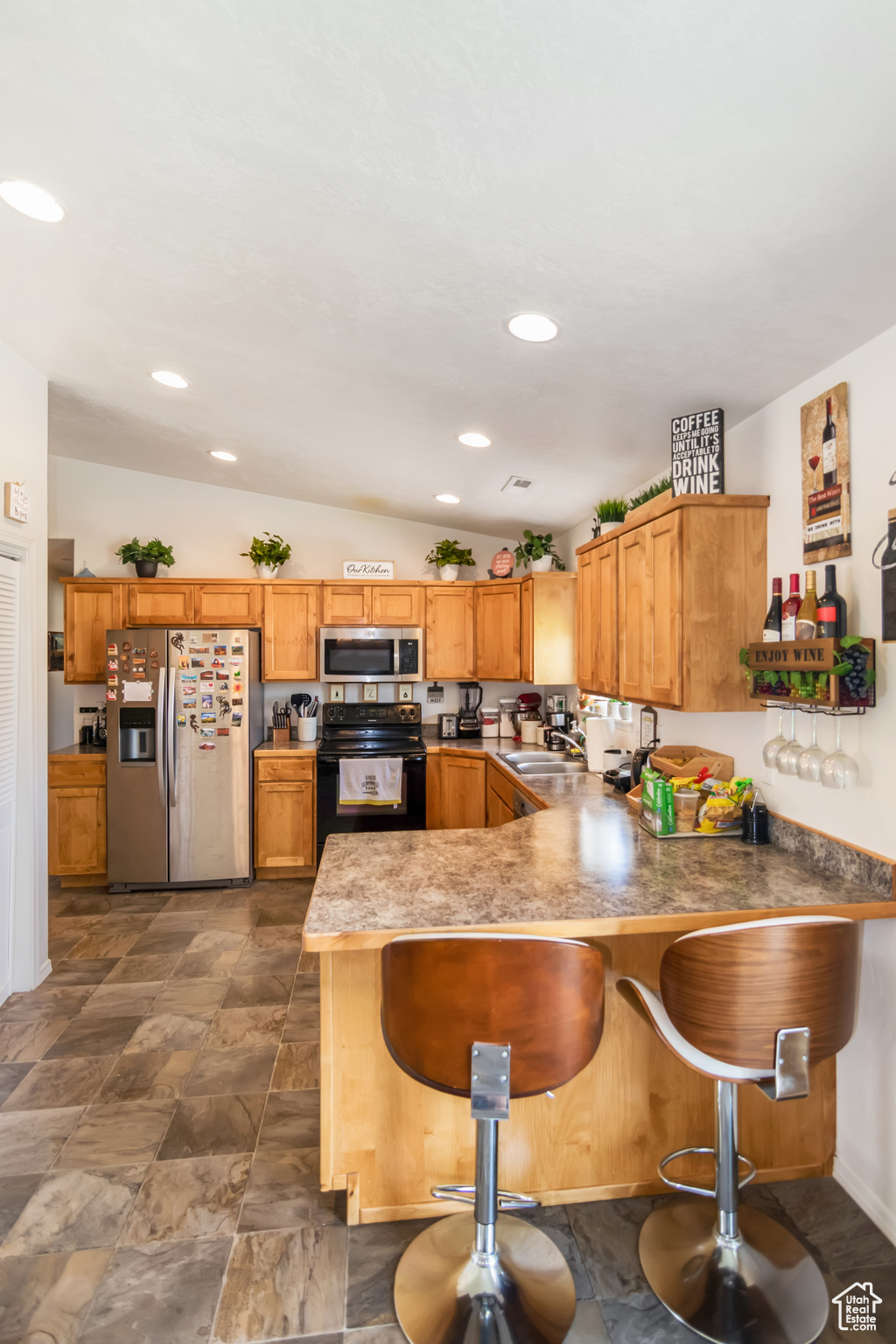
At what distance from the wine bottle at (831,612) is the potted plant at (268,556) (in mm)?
3739

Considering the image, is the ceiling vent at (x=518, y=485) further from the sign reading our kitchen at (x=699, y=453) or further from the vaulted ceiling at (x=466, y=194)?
the sign reading our kitchen at (x=699, y=453)

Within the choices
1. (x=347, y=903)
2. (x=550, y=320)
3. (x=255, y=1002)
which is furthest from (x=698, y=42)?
(x=255, y=1002)

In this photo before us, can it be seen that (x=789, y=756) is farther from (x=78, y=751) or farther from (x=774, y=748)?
(x=78, y=751)

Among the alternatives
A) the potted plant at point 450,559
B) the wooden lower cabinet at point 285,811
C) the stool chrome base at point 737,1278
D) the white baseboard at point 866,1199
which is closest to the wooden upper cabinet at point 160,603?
the wooden lower cabinet at point 285,811

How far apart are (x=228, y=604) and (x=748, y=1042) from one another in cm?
420

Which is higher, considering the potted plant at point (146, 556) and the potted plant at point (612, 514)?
the potted plant at point (146, 556)

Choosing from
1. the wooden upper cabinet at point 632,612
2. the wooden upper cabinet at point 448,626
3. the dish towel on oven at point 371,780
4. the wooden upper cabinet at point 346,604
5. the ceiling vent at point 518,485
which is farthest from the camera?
the wooden upper cabinet at point 448,626

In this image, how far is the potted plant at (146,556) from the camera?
462 cm

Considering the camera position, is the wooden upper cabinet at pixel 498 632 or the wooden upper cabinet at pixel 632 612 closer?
the wooden upper cabinet at pixel 632 612

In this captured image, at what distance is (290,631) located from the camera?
479cm

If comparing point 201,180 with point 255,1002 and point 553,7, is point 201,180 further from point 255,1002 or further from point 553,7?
point 255,1002

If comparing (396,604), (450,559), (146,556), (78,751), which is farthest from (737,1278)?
(146,556)

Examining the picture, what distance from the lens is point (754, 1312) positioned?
1487 millimetres

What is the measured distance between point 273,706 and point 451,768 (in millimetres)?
1500
